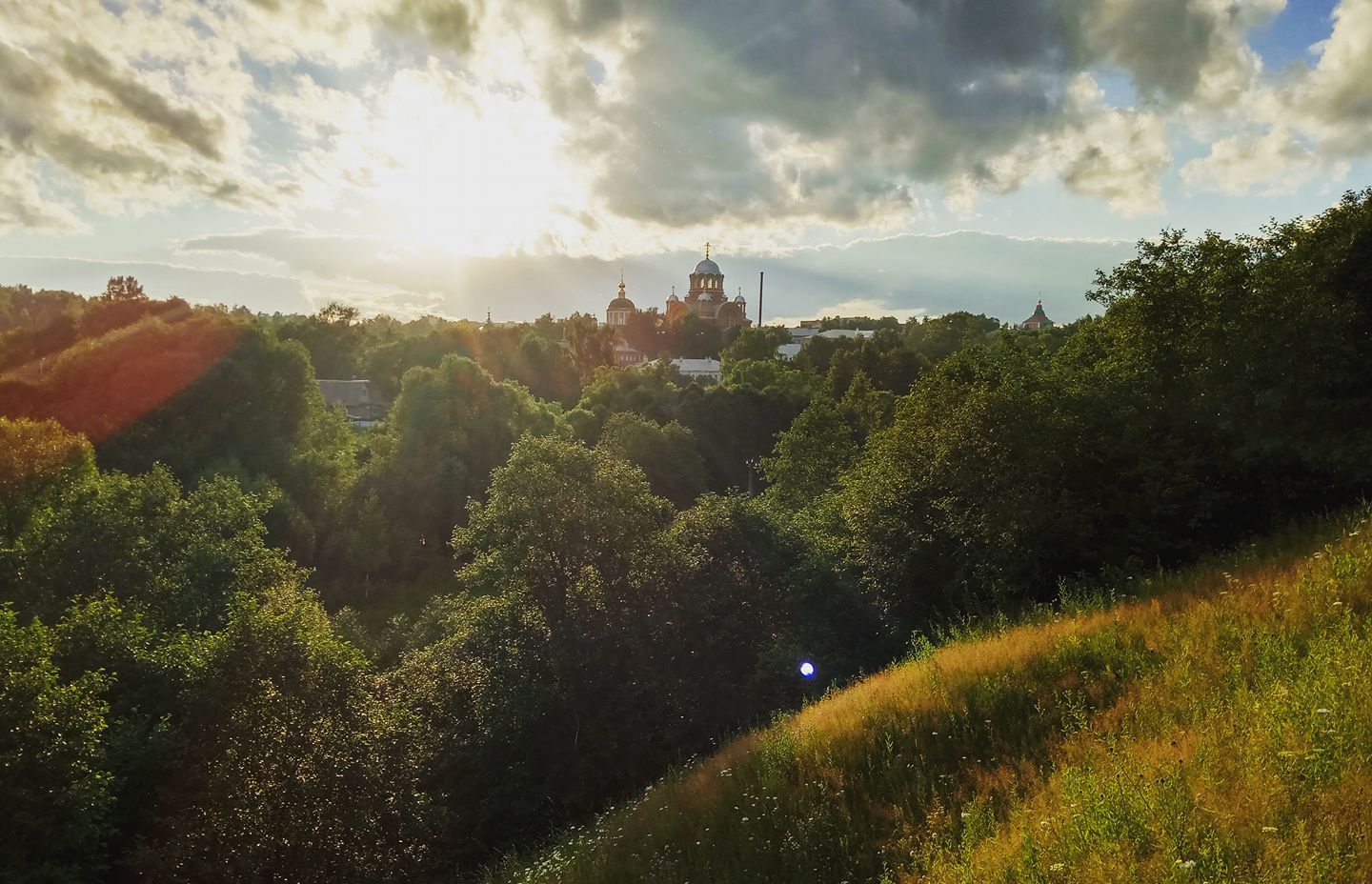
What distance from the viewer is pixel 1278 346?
46.8ft

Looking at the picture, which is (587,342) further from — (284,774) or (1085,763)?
(1085,763)

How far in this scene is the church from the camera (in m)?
128

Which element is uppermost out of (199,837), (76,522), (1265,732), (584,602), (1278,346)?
(1278,346)

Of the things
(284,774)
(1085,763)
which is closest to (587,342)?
(284,774)

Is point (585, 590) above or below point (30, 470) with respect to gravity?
below

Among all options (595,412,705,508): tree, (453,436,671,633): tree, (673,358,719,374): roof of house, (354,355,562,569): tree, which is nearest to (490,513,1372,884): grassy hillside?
(453,436,671,633): tree

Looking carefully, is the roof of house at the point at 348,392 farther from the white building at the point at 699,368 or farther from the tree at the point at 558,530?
the tree at the point at 558,530

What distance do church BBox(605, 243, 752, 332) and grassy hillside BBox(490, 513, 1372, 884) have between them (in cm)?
11569

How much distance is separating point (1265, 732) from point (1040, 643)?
4.12 meters

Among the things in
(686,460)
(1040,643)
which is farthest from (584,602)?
(686,460)

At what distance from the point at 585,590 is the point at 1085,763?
12792mm

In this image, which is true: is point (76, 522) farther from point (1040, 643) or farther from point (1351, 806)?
point (1351, 806)

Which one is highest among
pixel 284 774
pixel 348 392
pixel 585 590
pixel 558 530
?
pixel 348 392

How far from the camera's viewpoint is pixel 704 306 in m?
138
